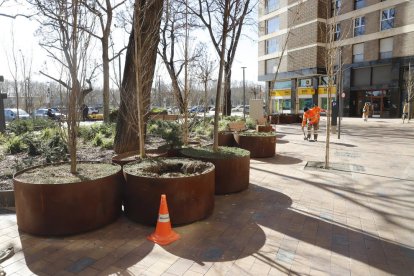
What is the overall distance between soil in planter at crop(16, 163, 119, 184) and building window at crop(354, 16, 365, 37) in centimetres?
3612

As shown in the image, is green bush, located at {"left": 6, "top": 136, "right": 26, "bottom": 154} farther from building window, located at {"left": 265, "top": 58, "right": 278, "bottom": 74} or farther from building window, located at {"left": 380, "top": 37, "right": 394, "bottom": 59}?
building window, located at {"left": 265, "top": 58, "right": 278, "bottom": 74}

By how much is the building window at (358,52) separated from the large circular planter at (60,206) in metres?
36.0

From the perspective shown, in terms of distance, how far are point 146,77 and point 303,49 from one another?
34.1 metres

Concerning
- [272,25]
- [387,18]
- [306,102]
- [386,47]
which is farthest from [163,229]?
[272,25]

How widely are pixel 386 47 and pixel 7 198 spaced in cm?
3556

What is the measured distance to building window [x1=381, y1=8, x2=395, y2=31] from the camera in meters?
31.4

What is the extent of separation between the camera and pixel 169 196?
4406mm

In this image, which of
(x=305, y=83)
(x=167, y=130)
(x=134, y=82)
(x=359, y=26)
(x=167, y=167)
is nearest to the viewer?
(x=167, y=167)

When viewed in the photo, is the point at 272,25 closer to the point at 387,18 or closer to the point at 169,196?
the point at 387,18

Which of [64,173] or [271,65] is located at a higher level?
[271,65]

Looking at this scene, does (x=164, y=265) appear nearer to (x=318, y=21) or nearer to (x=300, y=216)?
(x=300, y=216)

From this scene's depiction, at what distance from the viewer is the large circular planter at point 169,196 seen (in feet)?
14.5

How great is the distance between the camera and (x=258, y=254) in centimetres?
371

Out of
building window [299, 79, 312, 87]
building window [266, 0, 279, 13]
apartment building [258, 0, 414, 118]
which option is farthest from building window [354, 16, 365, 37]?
building window [266, 0, 279, 13]
